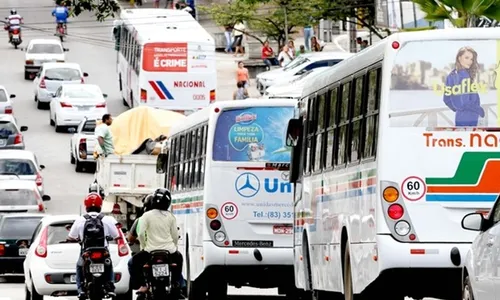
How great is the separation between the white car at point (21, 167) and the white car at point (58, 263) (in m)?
19.9

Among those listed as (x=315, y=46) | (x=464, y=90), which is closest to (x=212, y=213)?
(x=464, y=90)

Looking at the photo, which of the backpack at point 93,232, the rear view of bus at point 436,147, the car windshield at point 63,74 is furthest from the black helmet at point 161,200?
the car windshield at point 63,74

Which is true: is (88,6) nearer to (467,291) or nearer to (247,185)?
(247,185)

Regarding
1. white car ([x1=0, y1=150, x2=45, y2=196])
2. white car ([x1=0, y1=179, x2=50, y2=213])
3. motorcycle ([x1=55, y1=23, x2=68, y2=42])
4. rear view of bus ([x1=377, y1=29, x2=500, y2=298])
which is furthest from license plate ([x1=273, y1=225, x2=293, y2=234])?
motorcycle ([x1=55, y1=23, x2=68, y2=42])

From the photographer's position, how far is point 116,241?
23141 mm

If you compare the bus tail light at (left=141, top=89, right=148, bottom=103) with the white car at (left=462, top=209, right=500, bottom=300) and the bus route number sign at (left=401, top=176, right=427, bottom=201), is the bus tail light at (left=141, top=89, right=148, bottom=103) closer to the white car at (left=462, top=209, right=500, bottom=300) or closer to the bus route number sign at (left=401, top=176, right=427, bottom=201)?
the bus route number sign at (left=401, top=176, right=427, bottom=201)

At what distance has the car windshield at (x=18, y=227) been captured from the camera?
3122 centimetres

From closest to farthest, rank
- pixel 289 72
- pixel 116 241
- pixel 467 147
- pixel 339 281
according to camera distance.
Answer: pixel 467 147 < pixel 339 281 < pixel 116 241 < pixel 289 72

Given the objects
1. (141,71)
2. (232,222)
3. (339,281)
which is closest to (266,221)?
(232,222)

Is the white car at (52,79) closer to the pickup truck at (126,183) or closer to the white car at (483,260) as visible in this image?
the pickup truck at (126,183)

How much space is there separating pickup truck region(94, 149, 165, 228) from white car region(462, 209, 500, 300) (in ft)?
72.2

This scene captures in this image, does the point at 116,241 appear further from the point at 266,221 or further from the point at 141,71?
the point at 141,71

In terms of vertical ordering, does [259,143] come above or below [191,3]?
below

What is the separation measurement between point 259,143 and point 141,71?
31.4 metres
